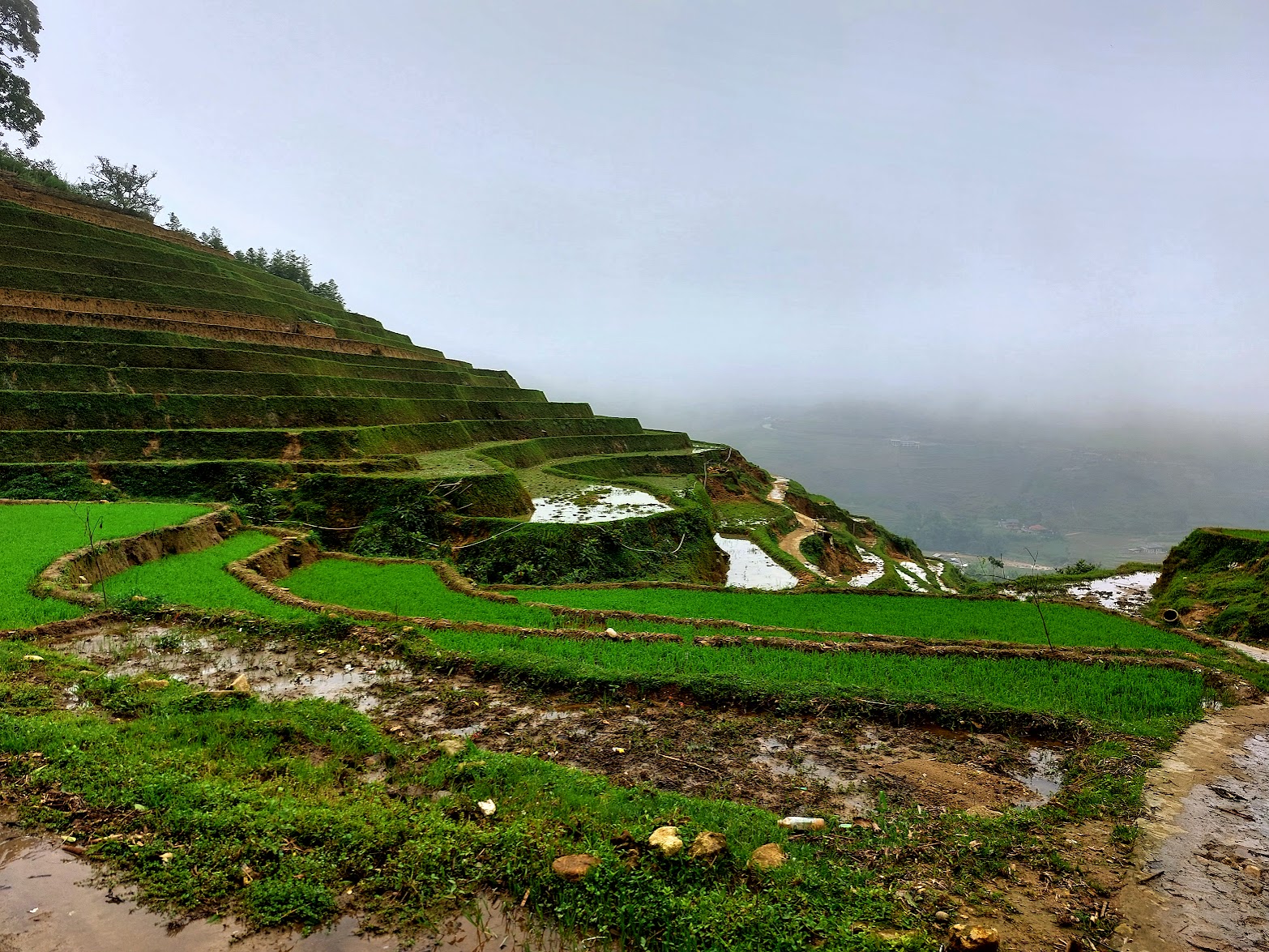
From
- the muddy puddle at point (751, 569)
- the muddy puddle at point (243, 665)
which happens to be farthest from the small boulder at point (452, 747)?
the muddy puddle at point (751, 569)

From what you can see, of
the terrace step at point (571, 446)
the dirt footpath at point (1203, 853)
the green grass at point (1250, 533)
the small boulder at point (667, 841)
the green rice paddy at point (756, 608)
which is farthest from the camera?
the terrace step at point (571, 446)

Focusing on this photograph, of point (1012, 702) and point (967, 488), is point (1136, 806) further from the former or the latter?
point (967, 488)

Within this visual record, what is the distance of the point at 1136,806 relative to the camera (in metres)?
5.34

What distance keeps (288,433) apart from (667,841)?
22152 mm

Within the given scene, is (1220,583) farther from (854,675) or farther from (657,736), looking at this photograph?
(657,736)

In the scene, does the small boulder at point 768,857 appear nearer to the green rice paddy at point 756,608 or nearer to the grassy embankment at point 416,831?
the grassy embankment at point 416,831

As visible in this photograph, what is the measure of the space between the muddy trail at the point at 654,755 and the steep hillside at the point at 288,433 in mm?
9911

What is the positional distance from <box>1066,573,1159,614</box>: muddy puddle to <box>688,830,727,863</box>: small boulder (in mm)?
19645

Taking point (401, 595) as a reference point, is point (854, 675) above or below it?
below

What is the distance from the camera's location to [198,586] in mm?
10781

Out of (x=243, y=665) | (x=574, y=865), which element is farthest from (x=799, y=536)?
(x=574, y=865)

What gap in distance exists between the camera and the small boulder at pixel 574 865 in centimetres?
392

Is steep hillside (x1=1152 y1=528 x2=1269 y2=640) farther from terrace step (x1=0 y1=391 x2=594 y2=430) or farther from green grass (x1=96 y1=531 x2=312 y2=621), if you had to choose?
terrace step (x1=0 y1=391 x2=594 y2=430)

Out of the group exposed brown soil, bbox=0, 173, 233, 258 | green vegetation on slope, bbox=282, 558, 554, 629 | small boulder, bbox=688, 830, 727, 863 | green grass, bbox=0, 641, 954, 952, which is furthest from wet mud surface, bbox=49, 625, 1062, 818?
exposed brown soil, bbox=0, 173, 233, 258
